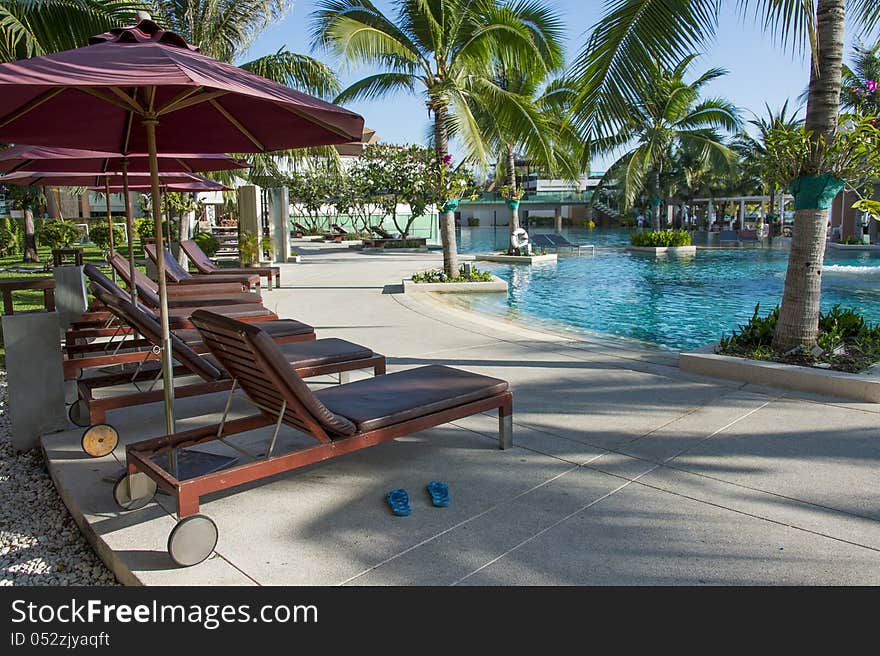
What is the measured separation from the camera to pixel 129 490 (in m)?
3.59

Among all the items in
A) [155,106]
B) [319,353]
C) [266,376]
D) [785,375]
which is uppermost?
[155,106]

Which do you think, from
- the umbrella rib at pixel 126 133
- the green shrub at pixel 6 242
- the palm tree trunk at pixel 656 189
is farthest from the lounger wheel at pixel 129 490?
the palm tree trunk at pixel 656 189

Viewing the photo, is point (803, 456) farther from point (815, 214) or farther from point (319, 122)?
point (319, 122)

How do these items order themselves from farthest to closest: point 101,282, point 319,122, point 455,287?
point 455,287
point 101,282
point 319,122

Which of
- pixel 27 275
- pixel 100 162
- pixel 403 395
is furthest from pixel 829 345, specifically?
pixel 27 275

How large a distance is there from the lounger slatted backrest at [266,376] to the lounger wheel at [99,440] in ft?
3.40

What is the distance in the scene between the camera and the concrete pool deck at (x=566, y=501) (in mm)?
3010

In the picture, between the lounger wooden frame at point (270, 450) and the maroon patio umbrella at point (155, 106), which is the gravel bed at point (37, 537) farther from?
the maroon patio umbrella at point (155, 106)

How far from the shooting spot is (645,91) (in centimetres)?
725

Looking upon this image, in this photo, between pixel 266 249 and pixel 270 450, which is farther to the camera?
pixel 266 249

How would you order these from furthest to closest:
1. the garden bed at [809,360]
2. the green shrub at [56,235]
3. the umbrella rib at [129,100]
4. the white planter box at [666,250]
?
the white planter box at [666,250]
the green shrub at [56,235]
the garden bed at [809,360]
the umbrella rib at [129,100]

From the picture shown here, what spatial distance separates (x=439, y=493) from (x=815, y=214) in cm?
444

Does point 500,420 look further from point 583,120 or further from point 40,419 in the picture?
point 583,120
